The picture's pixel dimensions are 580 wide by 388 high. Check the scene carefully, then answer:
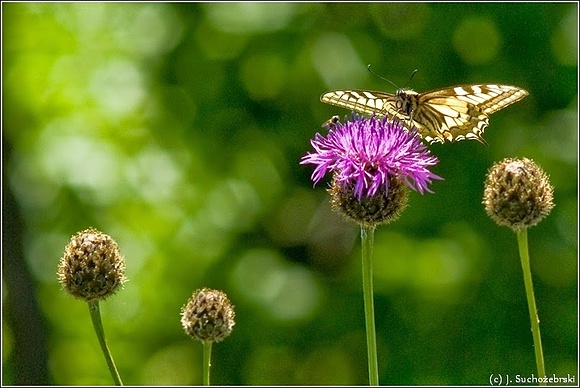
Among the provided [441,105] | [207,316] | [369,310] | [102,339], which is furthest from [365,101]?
[102,339]

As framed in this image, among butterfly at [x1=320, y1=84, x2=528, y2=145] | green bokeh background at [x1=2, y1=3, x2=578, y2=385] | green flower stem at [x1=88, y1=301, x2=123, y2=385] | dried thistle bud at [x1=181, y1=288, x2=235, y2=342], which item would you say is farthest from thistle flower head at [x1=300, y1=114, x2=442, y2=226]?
green bokeh background at [x1=2, y1=3, x2=578, y2=385]

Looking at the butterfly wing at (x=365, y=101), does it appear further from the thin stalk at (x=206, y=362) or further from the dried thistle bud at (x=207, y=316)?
the thin stalk at (x=206, y=362)

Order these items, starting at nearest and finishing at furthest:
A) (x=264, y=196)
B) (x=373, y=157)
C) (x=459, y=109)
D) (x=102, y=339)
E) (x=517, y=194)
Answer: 1. (x=102, y=339)
2. (x=517, y=194)
3. (x=373, y=157)
4. (x=459, y=109)
5. (x=264, y=196)

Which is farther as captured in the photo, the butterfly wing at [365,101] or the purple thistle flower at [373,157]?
the butterfly wing at [365,101]

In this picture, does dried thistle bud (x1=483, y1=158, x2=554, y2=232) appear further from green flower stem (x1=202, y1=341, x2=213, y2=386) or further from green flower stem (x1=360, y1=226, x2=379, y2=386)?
green flower stem (x1=202, y1=341, x2=213, y2=386)

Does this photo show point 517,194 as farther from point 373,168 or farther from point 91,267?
point 91,267

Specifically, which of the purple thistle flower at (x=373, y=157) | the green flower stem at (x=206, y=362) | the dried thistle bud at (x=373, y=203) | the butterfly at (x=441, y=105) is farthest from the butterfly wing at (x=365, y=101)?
the green flower stem at (x=206, y=362)

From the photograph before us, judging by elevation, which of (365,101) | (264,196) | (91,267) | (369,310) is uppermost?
(264,196)
